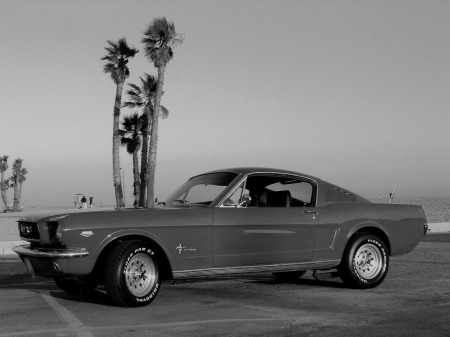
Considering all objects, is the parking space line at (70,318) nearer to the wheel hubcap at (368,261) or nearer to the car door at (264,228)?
the car door at (264,228)

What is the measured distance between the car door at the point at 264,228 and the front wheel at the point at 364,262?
630mm

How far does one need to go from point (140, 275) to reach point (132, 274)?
0.11 m

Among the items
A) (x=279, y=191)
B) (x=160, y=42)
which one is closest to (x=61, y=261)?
(x=279, y=191)

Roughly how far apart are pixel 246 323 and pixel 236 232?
5.84ft

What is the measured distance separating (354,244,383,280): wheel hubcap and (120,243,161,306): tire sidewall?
9.62 feet

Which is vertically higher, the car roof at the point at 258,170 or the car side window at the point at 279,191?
the car roof at the point at 258,170

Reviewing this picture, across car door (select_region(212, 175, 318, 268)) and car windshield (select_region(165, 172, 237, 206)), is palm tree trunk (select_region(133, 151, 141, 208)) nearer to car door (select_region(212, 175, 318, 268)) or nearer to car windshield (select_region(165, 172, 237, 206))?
car windshield (select_region(165, 172, 237, 206))

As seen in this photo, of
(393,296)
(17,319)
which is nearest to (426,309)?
(393,296)

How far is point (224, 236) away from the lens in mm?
7844

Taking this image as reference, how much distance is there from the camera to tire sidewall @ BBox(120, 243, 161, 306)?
7.16 meters

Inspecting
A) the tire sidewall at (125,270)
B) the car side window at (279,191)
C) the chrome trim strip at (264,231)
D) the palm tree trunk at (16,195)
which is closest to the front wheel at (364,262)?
the car side window at (279,191)

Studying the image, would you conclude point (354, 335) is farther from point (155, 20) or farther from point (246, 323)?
point (155, 20)

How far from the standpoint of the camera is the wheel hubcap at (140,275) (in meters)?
7.25

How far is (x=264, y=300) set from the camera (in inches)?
307
